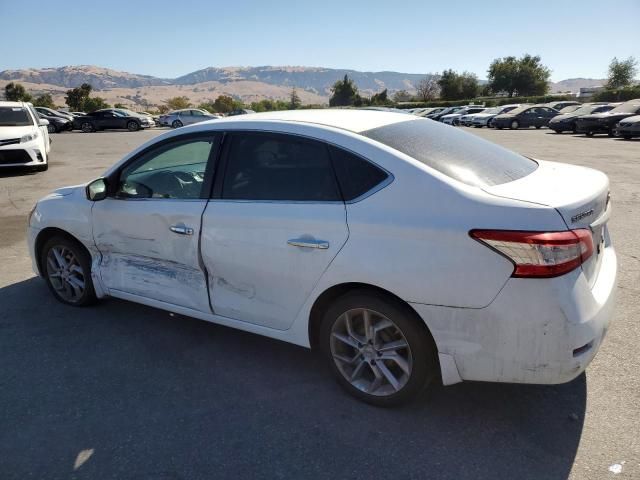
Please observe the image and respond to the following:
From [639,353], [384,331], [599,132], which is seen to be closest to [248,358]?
[384,331]

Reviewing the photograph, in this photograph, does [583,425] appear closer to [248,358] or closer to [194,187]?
[248,358]

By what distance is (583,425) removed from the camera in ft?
8.38

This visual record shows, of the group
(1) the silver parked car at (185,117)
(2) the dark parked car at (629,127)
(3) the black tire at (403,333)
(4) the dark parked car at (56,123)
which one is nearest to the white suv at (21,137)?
(3) the black tire at (403,333)

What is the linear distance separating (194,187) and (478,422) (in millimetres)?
2291

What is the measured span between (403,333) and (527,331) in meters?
0.60

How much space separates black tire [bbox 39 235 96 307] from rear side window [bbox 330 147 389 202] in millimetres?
2455

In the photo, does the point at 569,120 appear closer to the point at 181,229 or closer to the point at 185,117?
the point at 185,117

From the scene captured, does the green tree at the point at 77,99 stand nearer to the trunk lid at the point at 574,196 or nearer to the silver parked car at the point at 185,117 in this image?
the silver parked car at the point at 185,117

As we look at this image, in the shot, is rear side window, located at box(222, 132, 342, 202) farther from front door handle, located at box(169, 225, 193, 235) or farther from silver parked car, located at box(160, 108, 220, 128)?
silver parked car, located at box(160, 108, 220, 128)

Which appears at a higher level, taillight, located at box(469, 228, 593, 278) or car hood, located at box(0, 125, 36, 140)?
taillight, located at box(469, 228, 593, 278)

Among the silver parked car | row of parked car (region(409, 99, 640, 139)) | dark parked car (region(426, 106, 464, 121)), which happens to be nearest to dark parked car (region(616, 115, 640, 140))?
row of parked car (region(409, 99, 640, 139))

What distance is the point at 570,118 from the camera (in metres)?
25.3

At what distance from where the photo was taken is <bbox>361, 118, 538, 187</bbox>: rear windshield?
2.60 m

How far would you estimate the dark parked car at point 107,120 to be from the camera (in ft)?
104
